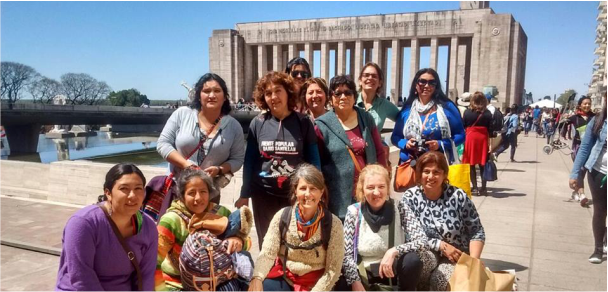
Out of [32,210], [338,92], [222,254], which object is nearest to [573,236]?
[338,92]

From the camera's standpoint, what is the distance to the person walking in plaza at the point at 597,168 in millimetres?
4000

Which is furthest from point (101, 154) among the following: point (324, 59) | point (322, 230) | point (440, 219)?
point (324, 59)

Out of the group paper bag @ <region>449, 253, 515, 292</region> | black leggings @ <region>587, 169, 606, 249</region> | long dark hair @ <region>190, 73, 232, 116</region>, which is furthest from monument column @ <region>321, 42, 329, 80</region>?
paper bag @ <region>449, 253, 515, 292</region>

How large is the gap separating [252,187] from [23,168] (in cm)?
678

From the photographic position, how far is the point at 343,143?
335 cm

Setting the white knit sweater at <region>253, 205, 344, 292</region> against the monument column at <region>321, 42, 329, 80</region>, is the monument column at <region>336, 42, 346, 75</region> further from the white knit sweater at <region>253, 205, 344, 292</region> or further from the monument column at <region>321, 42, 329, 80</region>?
the white knit sweater at <region>253, 205, 344, 292</region>

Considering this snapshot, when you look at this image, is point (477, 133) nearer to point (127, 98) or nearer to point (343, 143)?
point (343, 143)

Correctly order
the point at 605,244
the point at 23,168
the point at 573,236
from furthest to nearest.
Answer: the point at 23,168 < the point at 573,236 < the point at 605,244

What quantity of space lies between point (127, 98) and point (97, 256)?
8429cm

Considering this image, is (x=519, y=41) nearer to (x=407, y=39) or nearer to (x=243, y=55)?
(x=407, y=39)

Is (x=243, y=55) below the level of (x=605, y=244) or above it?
above

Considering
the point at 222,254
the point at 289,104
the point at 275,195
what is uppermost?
the point at 289,104

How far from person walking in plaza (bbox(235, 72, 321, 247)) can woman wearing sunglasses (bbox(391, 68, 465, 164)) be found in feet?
3.09

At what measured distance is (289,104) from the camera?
336 centimetres
